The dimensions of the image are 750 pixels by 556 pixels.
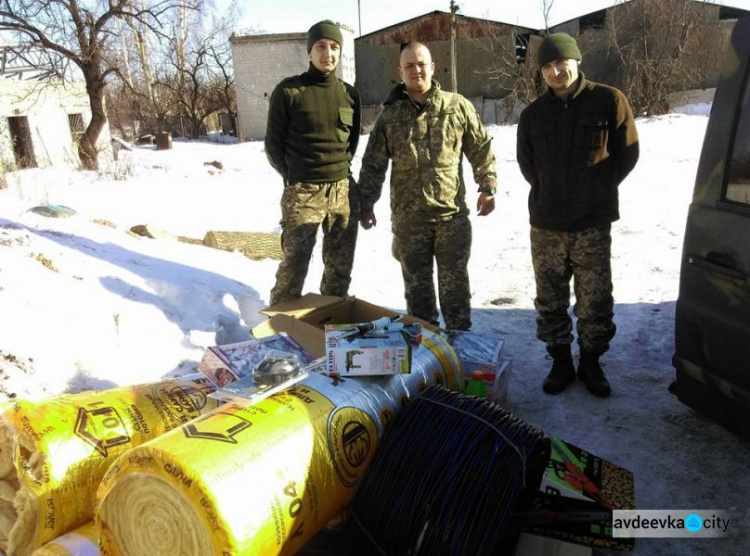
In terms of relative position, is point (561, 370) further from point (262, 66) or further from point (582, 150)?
point (262, 66)

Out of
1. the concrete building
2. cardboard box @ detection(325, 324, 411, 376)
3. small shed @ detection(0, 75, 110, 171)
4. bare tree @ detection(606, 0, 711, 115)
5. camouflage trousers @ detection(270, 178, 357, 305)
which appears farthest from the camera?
the concrete building

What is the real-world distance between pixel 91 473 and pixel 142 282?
248cm

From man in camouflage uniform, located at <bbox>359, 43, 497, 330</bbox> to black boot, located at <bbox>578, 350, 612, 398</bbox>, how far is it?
2.77 ft

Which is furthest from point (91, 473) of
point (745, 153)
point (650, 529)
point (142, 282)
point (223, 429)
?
point (745, 153)

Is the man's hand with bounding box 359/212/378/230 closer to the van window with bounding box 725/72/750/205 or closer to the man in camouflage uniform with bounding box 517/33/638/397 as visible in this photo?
the man in camouflage uniform with bounding box 517/33/638/397

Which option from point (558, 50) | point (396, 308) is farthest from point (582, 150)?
point (396, 308)

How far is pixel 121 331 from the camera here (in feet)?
11.6

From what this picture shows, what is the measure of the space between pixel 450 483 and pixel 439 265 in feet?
7.07

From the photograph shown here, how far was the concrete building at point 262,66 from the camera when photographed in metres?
22.0

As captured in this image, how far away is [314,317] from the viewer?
3.44 meters

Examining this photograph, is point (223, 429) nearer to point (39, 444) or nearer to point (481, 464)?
point (39, 444)

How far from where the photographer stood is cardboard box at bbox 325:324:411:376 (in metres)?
2.28

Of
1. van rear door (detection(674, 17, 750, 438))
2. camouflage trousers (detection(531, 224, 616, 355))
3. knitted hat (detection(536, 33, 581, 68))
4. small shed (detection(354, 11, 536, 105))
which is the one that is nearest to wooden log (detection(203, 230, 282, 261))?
camouflage trousers (detection(531, 224, 616, 355))

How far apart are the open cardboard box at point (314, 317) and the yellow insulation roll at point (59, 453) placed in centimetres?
83
